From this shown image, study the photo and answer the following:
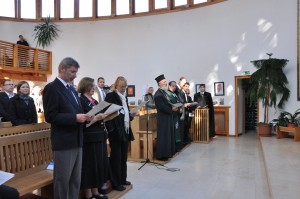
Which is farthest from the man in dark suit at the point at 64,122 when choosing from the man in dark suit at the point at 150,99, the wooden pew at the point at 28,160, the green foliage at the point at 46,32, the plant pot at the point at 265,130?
the green foliage at the point at 46,32

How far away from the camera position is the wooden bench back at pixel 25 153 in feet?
7.98

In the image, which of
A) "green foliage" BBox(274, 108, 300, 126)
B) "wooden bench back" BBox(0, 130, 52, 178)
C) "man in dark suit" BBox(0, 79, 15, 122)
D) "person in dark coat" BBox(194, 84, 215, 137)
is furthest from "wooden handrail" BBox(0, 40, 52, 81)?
"green foliage" BBox(274, 108, 300, 126)

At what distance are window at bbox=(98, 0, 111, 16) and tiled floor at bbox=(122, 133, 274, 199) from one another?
7.29 metres

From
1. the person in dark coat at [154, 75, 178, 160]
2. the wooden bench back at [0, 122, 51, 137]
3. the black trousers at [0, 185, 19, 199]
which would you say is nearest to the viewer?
the black trousers at [0, 185, 19, 199]

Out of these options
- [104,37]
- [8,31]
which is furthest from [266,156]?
[8,31]

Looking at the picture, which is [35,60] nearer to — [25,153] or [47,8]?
[47,8]

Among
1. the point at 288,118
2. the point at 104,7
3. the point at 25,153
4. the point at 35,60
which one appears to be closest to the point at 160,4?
the point at 104,7

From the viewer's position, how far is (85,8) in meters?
11.3

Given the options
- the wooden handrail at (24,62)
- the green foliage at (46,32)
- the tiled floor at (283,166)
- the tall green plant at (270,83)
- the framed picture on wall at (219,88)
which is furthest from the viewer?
the green foliage at (46,32)

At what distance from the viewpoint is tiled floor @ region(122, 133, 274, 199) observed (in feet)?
11.1

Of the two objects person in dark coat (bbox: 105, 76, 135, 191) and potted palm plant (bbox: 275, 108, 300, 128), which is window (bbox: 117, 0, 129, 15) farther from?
person in dark coat (bbox: 105, 76, 135, 191)

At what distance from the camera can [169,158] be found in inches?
205

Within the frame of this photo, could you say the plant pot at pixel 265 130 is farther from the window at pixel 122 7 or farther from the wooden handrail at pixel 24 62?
the wooden handrail at pixel 24 62

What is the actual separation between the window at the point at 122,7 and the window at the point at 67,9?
212 cm
